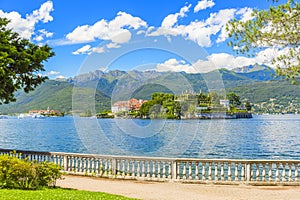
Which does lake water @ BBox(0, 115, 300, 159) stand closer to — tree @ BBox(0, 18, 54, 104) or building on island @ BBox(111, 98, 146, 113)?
building on island @ BBox(111, 98, 146, 113)

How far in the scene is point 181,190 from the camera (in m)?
13.6

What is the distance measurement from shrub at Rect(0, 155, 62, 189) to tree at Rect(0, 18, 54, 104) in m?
7.75

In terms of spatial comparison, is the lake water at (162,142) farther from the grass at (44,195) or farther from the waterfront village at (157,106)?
the grass at (44,195)

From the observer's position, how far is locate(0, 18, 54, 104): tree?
20.0 m

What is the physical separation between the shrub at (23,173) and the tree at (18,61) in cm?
775

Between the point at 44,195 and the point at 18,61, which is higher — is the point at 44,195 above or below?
below

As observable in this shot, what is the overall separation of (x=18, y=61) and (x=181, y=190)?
39.3 ft

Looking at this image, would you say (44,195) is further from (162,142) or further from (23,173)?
(162,142)

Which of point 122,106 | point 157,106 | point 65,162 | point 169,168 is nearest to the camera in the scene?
point 169,168

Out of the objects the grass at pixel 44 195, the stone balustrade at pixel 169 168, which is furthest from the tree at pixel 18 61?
the grass at pixel 44 195

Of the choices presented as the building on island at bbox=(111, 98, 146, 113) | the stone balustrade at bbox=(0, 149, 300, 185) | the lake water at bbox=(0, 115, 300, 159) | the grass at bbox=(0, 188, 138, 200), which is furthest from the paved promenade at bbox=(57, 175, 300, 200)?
the lake water at bbox=(0, 115, 300, 159)

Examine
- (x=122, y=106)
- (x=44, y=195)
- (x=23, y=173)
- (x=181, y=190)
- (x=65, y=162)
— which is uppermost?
(x=122, y=106)

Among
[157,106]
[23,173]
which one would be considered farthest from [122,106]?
[157,106]

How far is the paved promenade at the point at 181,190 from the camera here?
1251 cm
